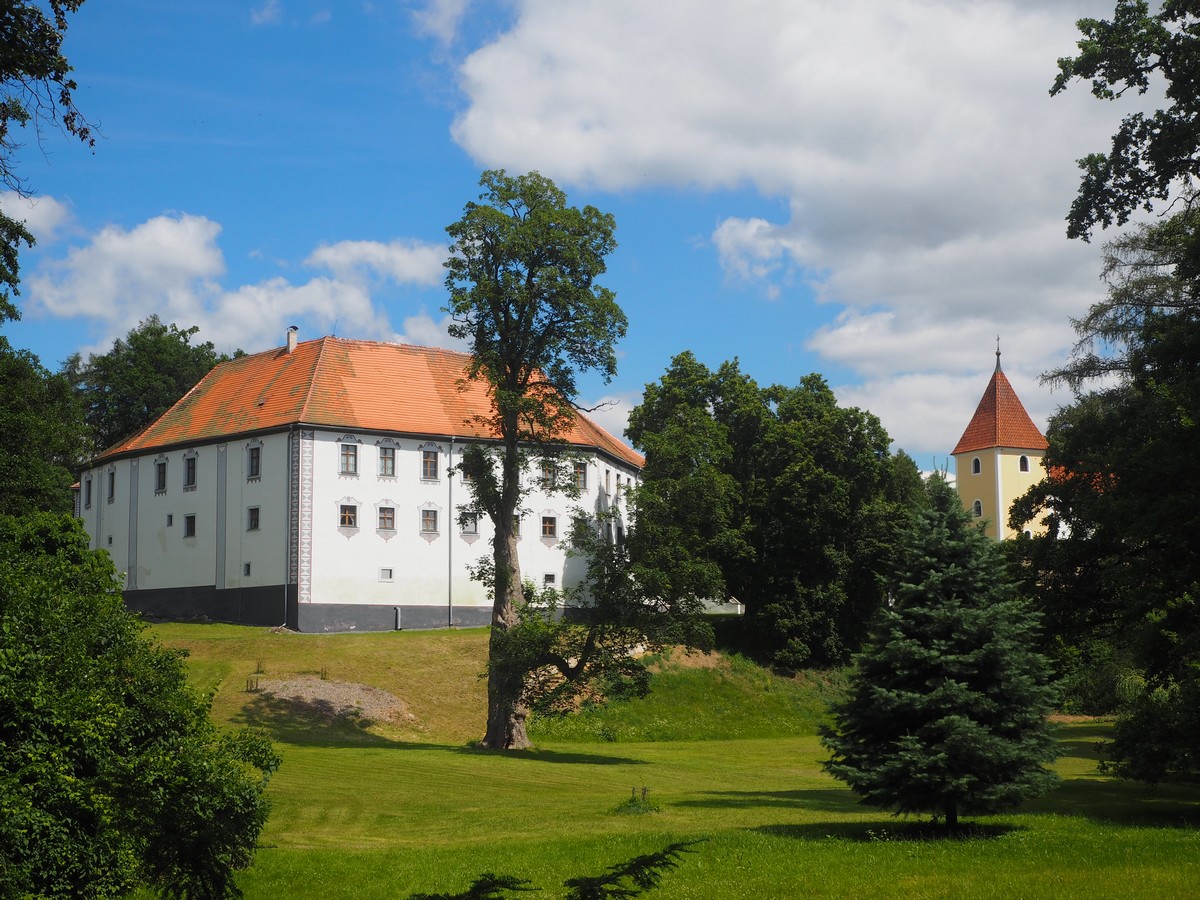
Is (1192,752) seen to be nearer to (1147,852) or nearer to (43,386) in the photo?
(1147,852)

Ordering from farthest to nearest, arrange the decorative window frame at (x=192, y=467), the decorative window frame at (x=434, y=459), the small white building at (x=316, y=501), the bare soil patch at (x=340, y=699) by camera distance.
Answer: the decorative window frame at (x=192, y=467) → the decorative window frame at (x=434, y=459) → the small white building at (x=316, y=501) → the bare soil patch at (x=340, y=699)

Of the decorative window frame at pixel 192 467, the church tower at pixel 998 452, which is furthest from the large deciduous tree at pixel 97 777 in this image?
the church tower at pixel 998 452

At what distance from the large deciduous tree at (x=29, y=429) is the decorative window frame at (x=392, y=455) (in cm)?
1568

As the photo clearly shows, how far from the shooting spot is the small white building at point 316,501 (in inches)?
2098

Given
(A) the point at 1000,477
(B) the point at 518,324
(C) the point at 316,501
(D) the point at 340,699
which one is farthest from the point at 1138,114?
(A) the point at 1000,477

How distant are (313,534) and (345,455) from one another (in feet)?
12.9

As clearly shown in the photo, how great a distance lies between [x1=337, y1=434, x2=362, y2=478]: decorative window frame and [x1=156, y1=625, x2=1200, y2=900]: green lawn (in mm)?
11564

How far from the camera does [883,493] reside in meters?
60.5

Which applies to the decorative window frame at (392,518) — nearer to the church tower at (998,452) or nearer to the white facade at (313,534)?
the white facade at (313,534)

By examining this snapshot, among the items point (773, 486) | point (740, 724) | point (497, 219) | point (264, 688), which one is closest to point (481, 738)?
point (264, 688)

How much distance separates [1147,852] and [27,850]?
14062 mm

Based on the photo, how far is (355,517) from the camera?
54406 mm

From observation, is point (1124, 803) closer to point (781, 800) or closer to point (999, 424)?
point (781, 800)

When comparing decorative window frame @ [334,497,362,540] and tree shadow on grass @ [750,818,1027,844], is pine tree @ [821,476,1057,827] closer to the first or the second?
tree shadow on grass @ [750,818,1027,844]
